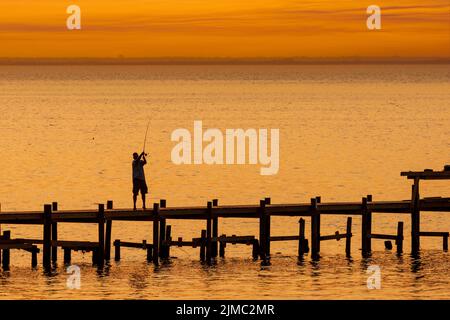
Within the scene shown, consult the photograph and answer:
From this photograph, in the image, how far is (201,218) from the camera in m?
45.5

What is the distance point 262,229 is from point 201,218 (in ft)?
7.59

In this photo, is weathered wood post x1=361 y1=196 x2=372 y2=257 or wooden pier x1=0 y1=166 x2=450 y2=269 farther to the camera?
weathered wood post x1=361 y1=196 x2=372 y2=257

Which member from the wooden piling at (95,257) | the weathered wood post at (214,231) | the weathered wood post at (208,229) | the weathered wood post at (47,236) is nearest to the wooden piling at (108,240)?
the wooden piling at (95,257)

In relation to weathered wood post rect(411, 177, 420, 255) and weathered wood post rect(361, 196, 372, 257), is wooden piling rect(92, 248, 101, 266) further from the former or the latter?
weathered wood post rect(411, 177, 420, 255)

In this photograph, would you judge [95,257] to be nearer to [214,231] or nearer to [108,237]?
[108,237]

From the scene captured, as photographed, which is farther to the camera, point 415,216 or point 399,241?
point 399,241

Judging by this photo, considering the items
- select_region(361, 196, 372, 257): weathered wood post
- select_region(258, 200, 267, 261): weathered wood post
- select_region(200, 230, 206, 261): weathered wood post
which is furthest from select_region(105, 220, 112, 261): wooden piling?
select_region(361, 196, 372, 257): weathered wood post

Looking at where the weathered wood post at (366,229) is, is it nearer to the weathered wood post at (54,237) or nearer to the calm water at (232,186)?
the calm water at (232,186)

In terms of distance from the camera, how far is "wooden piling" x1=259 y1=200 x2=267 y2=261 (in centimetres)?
4550

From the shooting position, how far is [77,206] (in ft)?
219

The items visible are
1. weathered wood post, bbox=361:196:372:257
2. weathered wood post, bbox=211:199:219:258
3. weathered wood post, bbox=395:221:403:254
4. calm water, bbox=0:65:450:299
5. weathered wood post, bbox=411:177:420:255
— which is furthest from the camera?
weathered wood post, bbox=395:221:403:254

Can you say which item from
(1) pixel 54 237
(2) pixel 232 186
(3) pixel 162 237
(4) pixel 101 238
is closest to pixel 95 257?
(1) pixel 54 237

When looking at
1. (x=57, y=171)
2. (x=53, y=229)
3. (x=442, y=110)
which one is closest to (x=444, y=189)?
(x=57, y=171)

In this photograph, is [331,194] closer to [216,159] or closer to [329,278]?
[216,159]
